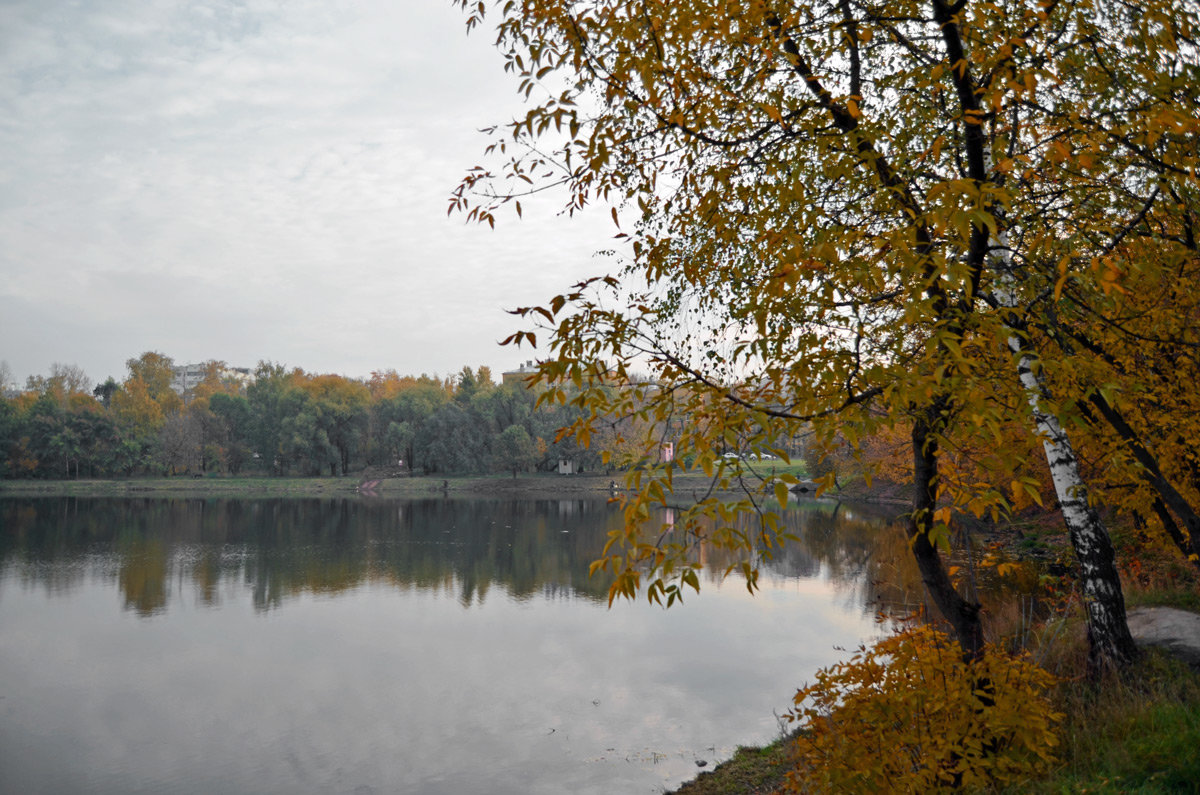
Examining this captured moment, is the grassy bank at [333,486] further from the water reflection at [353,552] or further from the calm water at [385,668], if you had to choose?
the calm water at [385,668]

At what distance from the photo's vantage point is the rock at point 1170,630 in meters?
8.01

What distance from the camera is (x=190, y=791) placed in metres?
10.5

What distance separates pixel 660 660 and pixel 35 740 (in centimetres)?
1108

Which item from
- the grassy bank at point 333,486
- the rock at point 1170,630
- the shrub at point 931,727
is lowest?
the grassy bank at point 333,486

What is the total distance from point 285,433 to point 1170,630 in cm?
7809

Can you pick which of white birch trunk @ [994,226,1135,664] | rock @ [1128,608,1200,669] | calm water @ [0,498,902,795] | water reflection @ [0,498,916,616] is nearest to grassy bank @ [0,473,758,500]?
water reflection @ [0,498,916,616]

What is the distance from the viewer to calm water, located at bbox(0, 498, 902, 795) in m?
11.3

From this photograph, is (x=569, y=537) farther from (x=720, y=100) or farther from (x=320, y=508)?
(x=720, y=100)

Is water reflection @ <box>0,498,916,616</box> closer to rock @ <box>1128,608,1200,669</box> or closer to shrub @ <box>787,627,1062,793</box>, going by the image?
rock @ <box>1128,608,1200,669</box>

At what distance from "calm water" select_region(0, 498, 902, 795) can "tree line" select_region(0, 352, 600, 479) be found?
149 feet

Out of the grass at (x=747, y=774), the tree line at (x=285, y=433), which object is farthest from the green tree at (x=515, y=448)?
the grass at (x=747, y=774)

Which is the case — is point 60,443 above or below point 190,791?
above

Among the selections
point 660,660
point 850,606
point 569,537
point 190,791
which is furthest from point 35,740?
point 569,537

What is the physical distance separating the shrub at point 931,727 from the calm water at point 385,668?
5.96m
